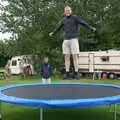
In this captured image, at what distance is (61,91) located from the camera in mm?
5102

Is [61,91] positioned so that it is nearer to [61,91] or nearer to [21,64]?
[61,91]

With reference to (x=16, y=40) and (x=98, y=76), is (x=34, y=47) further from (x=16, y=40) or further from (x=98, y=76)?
(x=98, y=76)

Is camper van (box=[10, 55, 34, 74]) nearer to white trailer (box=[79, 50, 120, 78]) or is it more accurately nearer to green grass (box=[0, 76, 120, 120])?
white trailer (box=[79, 50, 120, 78])

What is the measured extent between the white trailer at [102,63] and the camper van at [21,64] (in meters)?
3.03

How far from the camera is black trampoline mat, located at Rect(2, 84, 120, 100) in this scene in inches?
186

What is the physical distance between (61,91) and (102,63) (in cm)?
989

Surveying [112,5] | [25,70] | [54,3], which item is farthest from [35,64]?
[112,5]

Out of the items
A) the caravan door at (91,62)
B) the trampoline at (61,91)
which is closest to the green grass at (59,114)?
the trampoline at (61,91)

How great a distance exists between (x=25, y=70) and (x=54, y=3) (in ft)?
12.7

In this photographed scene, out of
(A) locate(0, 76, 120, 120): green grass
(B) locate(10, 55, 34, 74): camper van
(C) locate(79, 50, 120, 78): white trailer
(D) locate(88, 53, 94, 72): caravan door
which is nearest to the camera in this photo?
(A) locate(0, 76, 120, 120): green grass

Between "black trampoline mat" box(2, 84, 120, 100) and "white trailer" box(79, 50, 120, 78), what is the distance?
29.8 feet

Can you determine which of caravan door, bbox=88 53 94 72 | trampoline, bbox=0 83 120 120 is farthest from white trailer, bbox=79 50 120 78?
trampoline, bbox=0 83 120 120

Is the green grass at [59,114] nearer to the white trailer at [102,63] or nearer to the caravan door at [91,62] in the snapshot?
the white trailer at [102,63]

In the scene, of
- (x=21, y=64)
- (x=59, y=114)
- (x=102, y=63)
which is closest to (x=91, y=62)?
(x=102, y=63)
